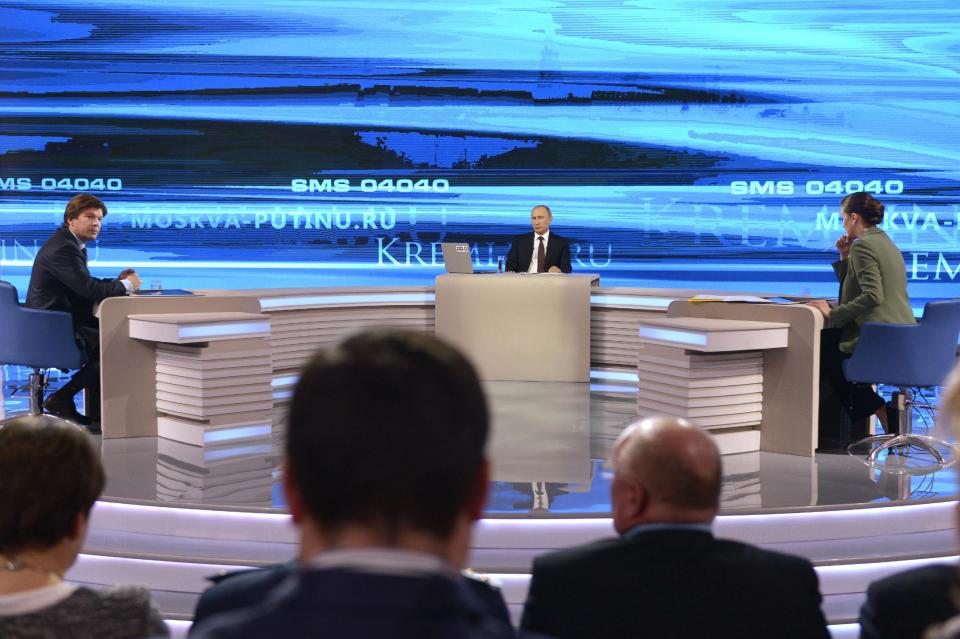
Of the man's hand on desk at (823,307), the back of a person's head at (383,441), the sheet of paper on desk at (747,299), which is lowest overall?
the man's hand on desk at (823,307)

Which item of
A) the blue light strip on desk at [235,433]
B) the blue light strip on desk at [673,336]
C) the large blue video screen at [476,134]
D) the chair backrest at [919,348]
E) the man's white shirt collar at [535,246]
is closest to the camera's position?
the chair backrest at [919,348]

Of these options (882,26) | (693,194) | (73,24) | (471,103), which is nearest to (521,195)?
(471,103)

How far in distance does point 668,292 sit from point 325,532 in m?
6.34

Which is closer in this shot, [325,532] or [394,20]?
[325,532]

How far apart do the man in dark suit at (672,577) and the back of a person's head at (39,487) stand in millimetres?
691

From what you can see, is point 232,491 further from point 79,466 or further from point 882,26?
point 882,26

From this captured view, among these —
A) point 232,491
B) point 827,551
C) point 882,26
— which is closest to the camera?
point 827,551

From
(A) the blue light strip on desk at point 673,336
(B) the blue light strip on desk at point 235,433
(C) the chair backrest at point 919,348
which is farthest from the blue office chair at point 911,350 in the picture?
(B) the blue light strip on desk at point 235,433

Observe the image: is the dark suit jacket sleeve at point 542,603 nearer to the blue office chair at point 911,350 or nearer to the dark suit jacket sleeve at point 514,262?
the blue office chair at point 911,350

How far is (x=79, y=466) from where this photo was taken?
1.45 meters

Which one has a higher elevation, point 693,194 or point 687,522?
point 693,194

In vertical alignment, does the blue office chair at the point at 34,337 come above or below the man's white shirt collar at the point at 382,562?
below

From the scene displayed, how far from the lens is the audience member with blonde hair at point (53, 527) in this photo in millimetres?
1353

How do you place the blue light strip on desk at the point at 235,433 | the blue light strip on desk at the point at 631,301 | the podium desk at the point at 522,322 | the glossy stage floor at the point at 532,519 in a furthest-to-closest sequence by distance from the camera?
the podium desk at the point at 522,322
the blue light strip on desk at the point at 631,301
the blue light strip on desk at the point at 235,433
the glossy stage floor at the point at 532,519
